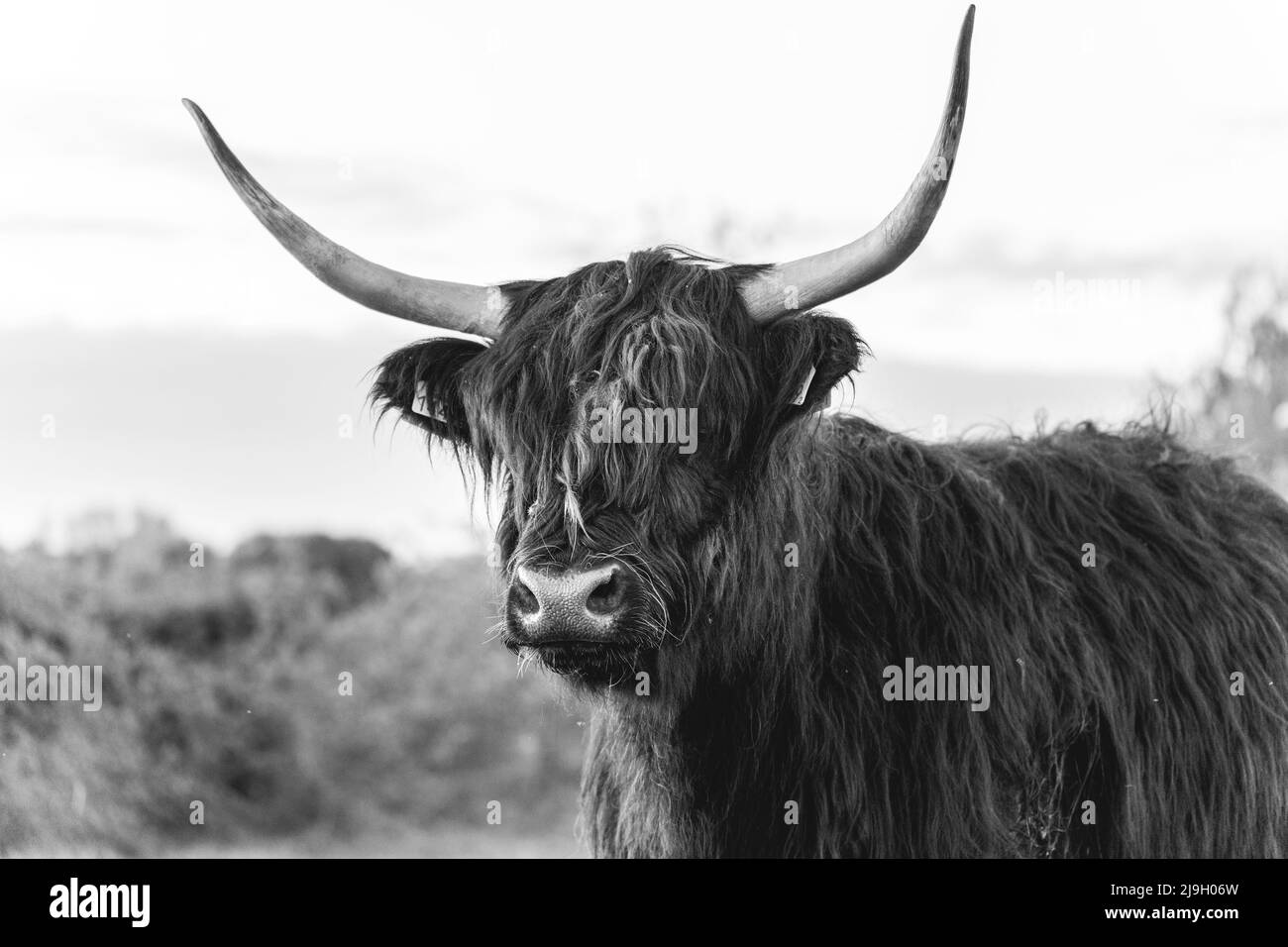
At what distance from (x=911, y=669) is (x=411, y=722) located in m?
18.4

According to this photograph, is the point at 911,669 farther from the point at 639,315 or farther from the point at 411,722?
the point at 411,722

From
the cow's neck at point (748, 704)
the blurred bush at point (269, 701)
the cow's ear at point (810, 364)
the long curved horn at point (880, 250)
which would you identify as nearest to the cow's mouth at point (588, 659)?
the cow's neck at point (748, 704)

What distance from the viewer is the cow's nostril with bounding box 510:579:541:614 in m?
4.06

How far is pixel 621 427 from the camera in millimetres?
4297

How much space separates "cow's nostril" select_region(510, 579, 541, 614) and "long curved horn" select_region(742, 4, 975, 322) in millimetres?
1301

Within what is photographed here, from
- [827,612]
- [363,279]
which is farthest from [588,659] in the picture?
[363,279]

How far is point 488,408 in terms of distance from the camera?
4.64 m

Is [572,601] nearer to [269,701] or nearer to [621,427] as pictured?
[621,427]

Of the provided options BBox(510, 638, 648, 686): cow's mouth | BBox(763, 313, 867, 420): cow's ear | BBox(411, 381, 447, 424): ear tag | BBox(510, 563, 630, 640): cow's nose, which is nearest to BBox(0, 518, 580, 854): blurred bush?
BBox(411, 381, 447, 424): ear tag

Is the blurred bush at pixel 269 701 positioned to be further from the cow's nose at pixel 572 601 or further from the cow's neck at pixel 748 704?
the cow's nose at pixel 572 601

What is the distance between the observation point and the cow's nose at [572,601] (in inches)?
158
